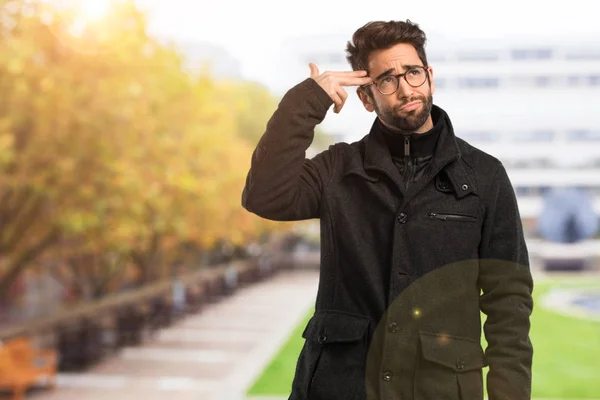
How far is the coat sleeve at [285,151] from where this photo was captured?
1393mm

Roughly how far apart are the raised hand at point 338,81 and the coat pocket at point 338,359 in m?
0.38

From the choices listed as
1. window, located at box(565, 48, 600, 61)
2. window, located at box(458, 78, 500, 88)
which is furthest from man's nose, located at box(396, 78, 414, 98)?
window, located at box(565, 48, 600, 61)

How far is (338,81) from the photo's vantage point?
4.69 ft

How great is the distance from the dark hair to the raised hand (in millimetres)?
41

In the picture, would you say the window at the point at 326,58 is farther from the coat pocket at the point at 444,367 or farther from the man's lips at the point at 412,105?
the coat pocket at the point at 444,367

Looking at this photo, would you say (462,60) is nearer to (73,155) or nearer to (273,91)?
(273,91)

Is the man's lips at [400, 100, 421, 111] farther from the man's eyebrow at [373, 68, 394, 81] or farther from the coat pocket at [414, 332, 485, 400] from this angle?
the coat pocket at [414, 332, 485, 400]

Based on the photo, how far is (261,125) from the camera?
17.5 metres

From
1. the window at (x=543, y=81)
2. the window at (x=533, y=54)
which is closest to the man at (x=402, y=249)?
the window at (x=533, y=54)

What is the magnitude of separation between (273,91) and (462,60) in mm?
7742

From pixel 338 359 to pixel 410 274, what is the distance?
0.65ft

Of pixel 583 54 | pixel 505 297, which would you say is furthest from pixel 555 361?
pixel 583 54

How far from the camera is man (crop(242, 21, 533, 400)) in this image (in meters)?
1.40

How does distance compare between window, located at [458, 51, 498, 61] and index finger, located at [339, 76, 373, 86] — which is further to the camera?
window, located at [458, 51, 498, 61]
